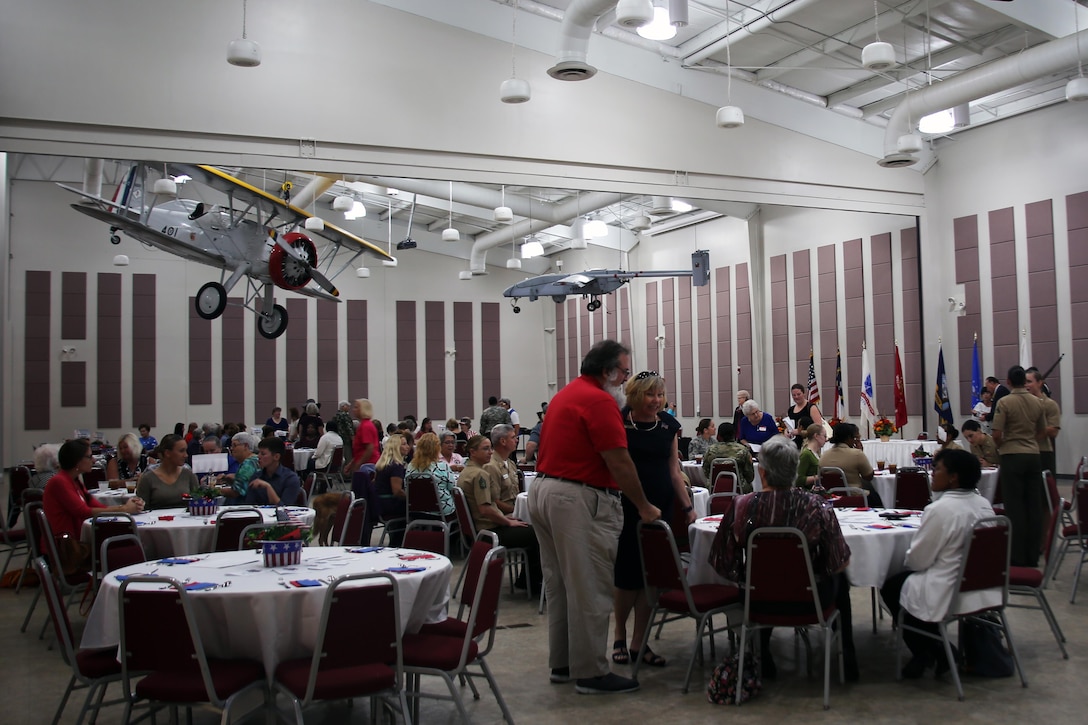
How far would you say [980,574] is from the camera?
429 cm

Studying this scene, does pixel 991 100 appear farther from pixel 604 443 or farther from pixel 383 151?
pixel 604 443

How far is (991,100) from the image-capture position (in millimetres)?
13477

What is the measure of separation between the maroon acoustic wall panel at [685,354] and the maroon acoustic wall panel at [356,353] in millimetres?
8147

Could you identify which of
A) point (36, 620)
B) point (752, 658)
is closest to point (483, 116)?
point (36, 620)

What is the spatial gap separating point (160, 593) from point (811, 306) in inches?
602

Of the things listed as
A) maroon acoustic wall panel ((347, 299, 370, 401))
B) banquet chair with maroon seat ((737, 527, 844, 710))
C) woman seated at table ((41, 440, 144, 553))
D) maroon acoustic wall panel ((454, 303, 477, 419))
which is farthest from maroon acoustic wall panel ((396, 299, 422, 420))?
banquet chair with maroon seat ((737, 527, 844, 710))

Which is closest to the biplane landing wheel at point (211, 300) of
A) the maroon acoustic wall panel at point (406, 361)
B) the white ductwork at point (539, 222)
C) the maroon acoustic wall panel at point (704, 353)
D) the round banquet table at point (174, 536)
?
the white ductwork at point (539, 222)

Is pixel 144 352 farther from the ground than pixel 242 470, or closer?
farther from the ground

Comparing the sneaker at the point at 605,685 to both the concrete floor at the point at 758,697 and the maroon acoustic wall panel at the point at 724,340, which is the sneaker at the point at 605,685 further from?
the maroon acoustic wall panel at the point at 724,340

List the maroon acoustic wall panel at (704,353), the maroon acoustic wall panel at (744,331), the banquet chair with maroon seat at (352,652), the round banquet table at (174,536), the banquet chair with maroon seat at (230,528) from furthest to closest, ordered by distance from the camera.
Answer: the maroon acoustic wall panel at (704,353)
the maroon acoustic wall panel at (744,331)
the round banquet table at (174,536)
the banquet chair with maroon seat at (230,528)
the banquet chair with maroon seat at (352,652)

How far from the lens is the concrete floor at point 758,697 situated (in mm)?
4059

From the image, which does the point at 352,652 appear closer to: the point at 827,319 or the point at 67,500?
the point at 67,500

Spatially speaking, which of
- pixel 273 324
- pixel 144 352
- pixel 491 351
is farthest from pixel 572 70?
pixel 491 351

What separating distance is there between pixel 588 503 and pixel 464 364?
2050 centimetres
